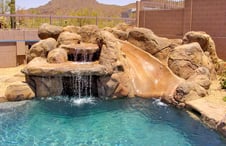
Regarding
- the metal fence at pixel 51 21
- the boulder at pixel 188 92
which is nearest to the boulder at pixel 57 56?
the boulder at pixel 188 92

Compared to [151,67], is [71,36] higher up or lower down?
higher up

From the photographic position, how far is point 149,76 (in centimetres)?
1054

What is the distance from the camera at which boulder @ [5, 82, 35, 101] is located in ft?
29.6

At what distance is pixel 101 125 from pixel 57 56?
4053 mm

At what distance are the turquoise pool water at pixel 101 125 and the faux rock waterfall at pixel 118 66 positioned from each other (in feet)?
2.21

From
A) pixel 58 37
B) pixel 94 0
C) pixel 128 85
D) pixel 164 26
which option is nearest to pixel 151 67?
pixel 128 85

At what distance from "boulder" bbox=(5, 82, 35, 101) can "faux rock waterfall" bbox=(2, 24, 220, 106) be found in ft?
0.11

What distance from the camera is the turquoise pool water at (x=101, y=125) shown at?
20.6 ft

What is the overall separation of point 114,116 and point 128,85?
2.21m

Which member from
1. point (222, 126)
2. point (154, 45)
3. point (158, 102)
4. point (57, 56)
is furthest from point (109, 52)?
point (222, 126)

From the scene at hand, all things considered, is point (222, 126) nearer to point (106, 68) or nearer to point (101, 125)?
point (101, 125)

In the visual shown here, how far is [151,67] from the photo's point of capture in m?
10.9

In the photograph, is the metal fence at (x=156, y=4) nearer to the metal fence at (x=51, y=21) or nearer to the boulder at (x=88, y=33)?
the metal fence at (x=51, y=21)

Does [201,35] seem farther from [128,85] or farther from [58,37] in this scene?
[58,37]
